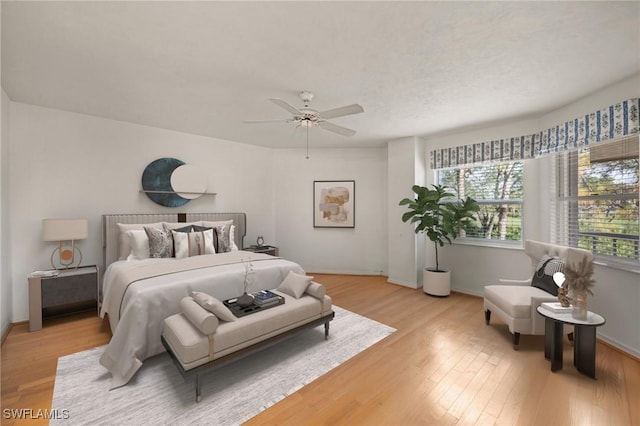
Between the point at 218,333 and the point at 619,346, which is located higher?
the point at 218,333

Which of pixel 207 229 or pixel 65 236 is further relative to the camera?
pixel 207 229

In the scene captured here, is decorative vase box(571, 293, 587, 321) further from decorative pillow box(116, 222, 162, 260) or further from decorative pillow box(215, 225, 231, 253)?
decorative pillow box(116, 222, 162, 260)

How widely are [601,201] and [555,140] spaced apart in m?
0.89

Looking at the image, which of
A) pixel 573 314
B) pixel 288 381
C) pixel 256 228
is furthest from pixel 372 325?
pixel 256 228

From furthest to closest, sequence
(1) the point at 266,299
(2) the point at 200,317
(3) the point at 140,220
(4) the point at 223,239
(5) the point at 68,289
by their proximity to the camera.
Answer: (4) the point at 223,239, (3) the point at 140,220, (5) the point at 68,289, (1) the point at 266,299, (2) the point at 200,317

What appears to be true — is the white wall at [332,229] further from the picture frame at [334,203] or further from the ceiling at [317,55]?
the ceiling at [317,55]

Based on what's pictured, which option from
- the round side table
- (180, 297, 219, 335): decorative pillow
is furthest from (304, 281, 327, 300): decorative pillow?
the round side table

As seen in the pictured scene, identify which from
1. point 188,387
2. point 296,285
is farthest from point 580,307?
point 188,387

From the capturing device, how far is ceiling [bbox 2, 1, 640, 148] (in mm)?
1662

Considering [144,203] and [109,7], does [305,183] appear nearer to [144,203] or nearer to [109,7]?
[144,203]

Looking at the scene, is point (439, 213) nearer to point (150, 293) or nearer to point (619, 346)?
point (619, 346)

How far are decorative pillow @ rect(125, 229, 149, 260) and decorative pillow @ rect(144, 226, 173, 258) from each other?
0.06 meters

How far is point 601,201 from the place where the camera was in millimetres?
2932

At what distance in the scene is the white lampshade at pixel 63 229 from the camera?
3029mm
